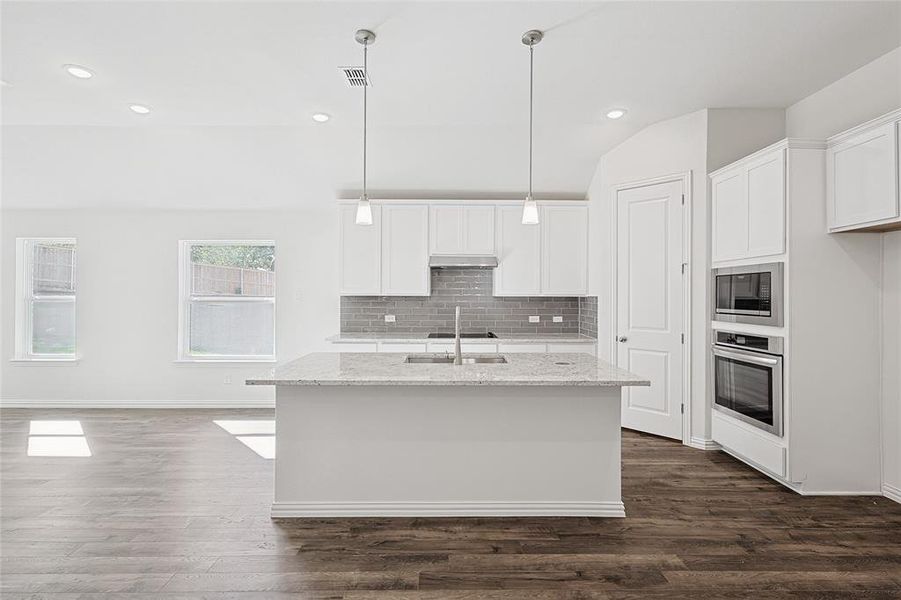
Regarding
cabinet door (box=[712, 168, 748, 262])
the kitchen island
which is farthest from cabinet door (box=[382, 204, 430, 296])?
cabinet door (box=[712, 168, 748, 262])

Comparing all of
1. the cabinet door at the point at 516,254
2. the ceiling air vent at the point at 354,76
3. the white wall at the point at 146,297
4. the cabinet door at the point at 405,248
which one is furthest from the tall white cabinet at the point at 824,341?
the white wall at the point at 146,297

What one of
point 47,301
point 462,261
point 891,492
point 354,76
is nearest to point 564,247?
point 462,261

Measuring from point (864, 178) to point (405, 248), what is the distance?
3.76m

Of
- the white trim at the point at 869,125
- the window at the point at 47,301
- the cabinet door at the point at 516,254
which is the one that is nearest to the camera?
the white trim at the point at 869,125

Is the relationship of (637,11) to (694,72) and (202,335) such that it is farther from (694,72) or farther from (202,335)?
(202,335)

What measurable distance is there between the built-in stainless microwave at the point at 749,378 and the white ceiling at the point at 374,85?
1826 millimetres

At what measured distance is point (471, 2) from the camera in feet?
8.63

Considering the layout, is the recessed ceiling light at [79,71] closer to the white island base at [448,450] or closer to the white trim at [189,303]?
the white trim at [189,303]

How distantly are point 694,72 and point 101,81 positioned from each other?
13.5 feet

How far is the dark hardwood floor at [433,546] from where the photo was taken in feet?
7.04

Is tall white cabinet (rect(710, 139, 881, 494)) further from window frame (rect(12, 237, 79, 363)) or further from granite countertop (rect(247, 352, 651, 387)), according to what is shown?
window frame (rect(12, 237, 79, 363))

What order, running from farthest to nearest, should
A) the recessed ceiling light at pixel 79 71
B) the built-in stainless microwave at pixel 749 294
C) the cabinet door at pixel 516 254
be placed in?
the cabinet door at pixel 516 254
the recessed ceiling light at pixel 79 71
the built-in stainless microwave at pixel 749 294

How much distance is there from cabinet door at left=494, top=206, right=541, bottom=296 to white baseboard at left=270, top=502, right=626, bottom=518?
284 centimetres

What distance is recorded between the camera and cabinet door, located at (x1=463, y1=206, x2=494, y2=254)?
5309 mm
